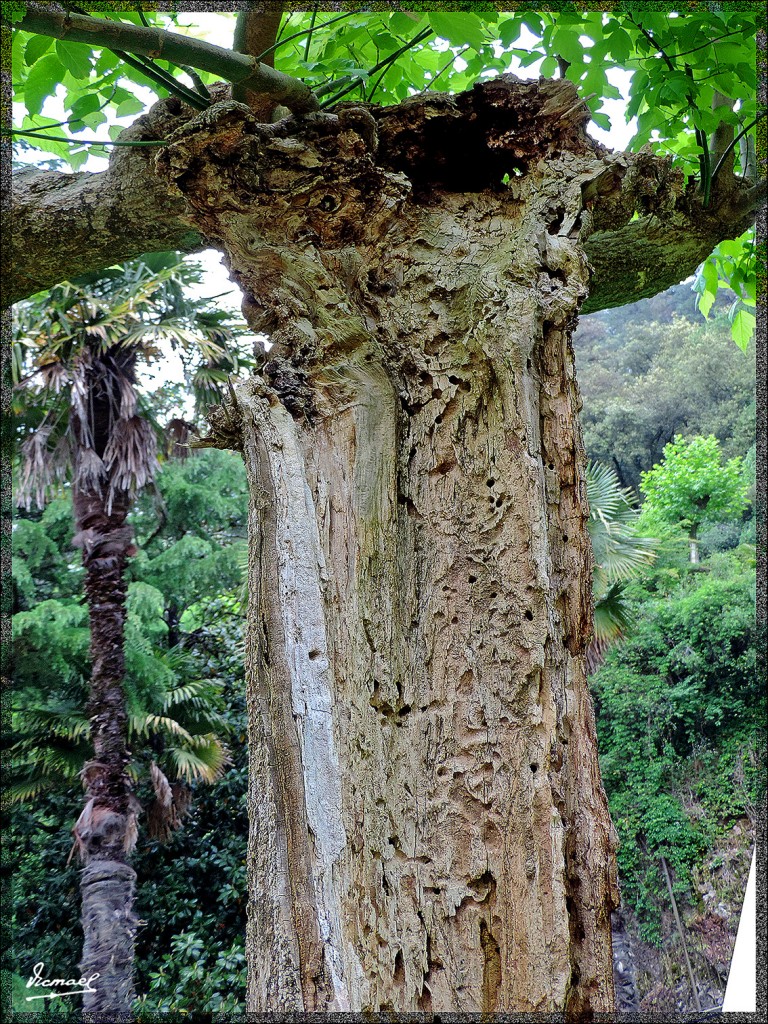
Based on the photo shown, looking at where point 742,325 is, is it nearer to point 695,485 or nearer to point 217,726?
point 217,726

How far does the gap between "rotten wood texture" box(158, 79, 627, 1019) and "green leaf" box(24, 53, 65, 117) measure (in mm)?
397

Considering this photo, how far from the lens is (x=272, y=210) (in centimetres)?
97

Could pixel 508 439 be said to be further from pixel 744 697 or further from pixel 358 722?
pixel 744 697

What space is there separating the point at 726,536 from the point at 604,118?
6.36 m

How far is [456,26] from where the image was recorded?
3.47 feet

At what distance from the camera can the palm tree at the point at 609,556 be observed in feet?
15.1

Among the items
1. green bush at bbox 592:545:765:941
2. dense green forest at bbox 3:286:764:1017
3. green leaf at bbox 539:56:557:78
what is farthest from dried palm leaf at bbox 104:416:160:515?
green bush at bbox 592:545:765:941

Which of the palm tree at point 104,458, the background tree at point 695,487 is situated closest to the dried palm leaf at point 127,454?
the palm tree at point 104,458

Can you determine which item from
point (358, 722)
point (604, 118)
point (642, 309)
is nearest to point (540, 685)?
point (358, 722)

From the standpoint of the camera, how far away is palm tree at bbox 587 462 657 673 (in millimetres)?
4605

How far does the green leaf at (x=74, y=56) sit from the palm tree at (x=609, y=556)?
381 centimetres

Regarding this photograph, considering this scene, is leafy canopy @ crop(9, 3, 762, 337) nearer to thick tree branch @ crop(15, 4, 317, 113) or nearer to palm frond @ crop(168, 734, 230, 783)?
thick tree branch @ crop(15, 4, 317, 113)

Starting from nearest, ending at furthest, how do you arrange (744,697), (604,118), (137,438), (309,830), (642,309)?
(309,830)
(604,118)
(137,438)
(744,697)
(642,309)

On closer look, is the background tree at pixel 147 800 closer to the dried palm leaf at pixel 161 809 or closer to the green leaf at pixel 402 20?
the dried palm leaf at pixel 161 809
